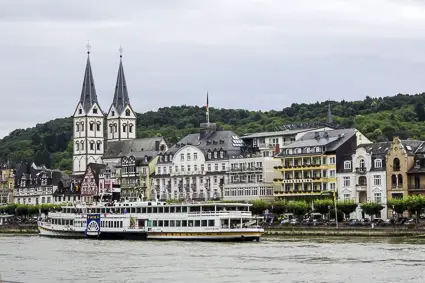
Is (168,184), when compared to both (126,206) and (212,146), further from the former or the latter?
(126,206)

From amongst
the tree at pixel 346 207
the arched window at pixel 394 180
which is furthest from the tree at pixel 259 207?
the arched window at pixel 394 180

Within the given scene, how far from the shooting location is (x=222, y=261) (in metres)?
86.6

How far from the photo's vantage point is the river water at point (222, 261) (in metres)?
73.7

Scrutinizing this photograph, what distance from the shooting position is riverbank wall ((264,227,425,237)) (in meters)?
116

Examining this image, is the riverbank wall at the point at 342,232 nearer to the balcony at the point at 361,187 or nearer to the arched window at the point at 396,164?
the balcony at the point at 361,187

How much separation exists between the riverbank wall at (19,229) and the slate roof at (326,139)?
39.5 meters

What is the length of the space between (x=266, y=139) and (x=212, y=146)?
9.00 meters

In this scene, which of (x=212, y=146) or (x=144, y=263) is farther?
(x=212, y=146)

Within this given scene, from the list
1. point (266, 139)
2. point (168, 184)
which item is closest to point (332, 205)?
point (266, 139)

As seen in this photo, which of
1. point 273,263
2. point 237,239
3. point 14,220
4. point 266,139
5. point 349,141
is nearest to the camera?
point 273,263

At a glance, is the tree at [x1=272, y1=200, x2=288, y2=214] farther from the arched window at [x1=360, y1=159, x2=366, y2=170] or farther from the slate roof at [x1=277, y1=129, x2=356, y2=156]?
the arched window at [x1=360, y1=159, x2=366, y2=170]

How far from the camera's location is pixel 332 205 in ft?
454

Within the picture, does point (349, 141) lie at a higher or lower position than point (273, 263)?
higher

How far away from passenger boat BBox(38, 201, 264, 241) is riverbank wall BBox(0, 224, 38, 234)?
29564mm
